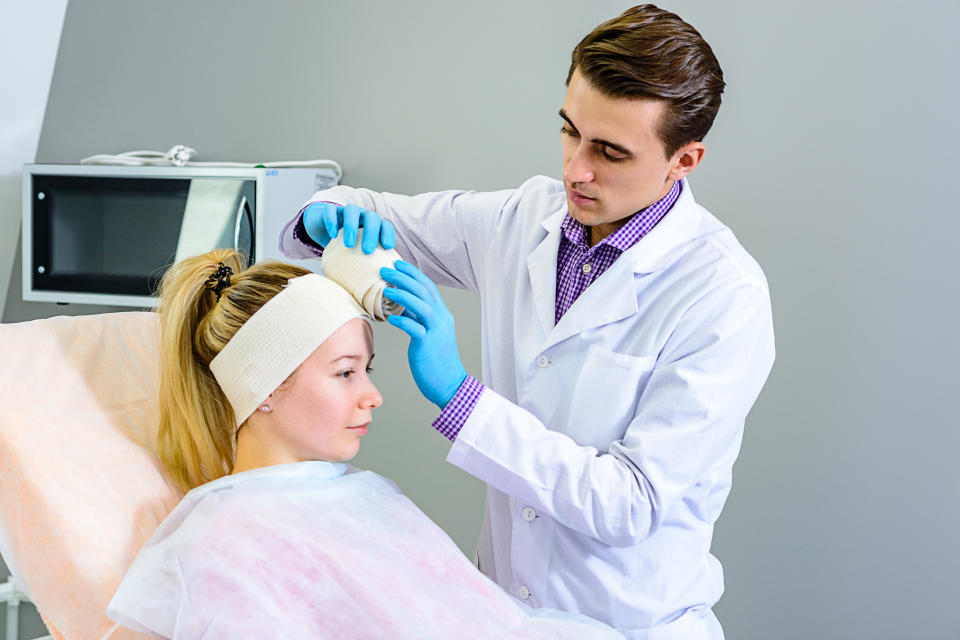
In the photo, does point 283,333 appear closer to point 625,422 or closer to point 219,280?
point 219,280

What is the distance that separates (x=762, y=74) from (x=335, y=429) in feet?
4.40

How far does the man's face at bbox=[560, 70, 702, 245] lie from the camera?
1.11 metres

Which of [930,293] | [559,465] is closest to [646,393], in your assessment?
[559,465]

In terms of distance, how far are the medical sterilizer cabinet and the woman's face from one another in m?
0.98

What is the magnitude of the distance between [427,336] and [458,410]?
4.1 inches

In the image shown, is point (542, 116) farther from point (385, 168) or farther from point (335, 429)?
point (335, 429)

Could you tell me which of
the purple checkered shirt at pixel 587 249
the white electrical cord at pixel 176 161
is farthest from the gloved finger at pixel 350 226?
the white electrical cord at pixel 176 161

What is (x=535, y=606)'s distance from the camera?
3.95 feet

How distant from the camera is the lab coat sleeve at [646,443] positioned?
3.53 ft

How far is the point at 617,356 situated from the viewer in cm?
118

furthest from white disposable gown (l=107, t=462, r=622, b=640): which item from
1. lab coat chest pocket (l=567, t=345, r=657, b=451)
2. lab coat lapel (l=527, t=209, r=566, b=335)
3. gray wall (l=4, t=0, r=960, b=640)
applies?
gray wall (l=4, t=0, r=960, b=640)

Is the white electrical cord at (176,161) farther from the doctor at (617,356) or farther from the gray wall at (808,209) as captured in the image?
the doctor at (617,356)

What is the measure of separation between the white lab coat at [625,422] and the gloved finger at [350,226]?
0.62ft

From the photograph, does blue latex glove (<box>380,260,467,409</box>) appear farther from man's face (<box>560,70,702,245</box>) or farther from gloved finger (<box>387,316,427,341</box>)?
man's face (<box>560,70,702,245</box>)
